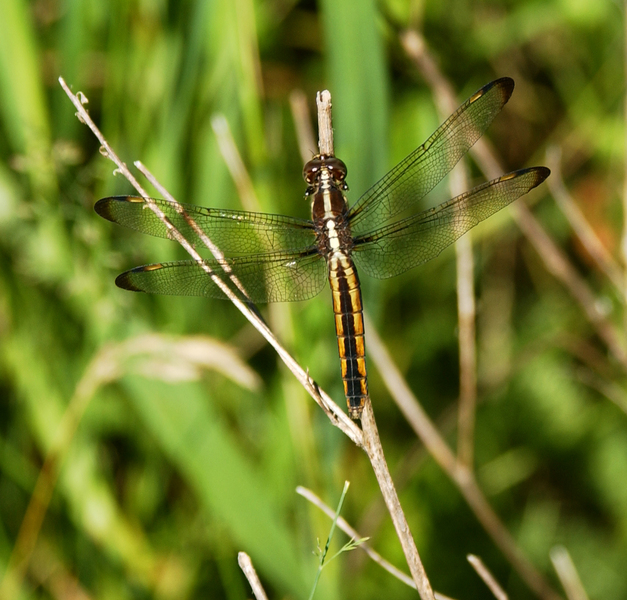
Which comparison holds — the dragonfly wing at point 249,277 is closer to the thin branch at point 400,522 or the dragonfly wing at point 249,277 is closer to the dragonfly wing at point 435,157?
the dragonfly wing at point 435,157

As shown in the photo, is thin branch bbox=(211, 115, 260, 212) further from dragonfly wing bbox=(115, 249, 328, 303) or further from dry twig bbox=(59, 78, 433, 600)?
dry twig bbox=(59, 78, 433, 600)

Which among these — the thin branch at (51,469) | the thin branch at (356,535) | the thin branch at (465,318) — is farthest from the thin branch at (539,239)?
the thin branch at (51,469)

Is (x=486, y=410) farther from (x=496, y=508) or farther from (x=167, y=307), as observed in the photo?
(x=167, y=307)

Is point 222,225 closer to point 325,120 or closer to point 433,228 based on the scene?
point 325,120

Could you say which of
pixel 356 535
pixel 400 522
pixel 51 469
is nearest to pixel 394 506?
pixel 400 522

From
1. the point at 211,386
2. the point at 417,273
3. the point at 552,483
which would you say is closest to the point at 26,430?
the point at 211,386

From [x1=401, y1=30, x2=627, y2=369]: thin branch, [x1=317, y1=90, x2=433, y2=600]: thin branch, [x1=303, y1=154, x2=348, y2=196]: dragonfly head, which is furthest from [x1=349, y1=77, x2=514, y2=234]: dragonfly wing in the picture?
[x1=317, y1=90, x2=433, y2=600]: thin branch
